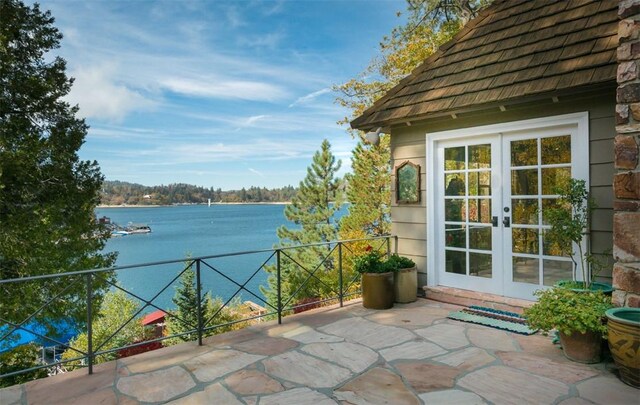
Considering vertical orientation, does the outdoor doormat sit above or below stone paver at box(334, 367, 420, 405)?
above

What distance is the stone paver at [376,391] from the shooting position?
7.75 ft

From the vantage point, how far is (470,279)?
4.53 meters

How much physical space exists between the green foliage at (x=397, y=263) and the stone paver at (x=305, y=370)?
179 cm

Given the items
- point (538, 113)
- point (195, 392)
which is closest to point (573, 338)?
point (538, 113)

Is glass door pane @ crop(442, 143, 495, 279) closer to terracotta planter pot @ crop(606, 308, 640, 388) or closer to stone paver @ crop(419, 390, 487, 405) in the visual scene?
terracotta planter pot @ crop(606, 308, 640, 388)

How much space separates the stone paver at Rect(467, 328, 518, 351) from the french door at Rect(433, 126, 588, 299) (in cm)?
79

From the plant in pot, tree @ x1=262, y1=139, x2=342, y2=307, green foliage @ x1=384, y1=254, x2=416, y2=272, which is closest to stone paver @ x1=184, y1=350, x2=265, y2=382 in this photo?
green foliage @ x1=384, y1=254, x2=416, y2=272

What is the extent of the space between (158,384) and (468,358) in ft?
7.59

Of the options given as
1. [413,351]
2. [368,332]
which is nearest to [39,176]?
[368,332]

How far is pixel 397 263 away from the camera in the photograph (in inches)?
184

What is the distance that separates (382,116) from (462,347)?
9.67 ft

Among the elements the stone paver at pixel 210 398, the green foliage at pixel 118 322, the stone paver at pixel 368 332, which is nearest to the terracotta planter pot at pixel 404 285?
the stone paver at pixel 368 332

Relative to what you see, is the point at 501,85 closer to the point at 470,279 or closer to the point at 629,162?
the point at 629,162

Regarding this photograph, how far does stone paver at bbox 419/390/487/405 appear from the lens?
2312mm
